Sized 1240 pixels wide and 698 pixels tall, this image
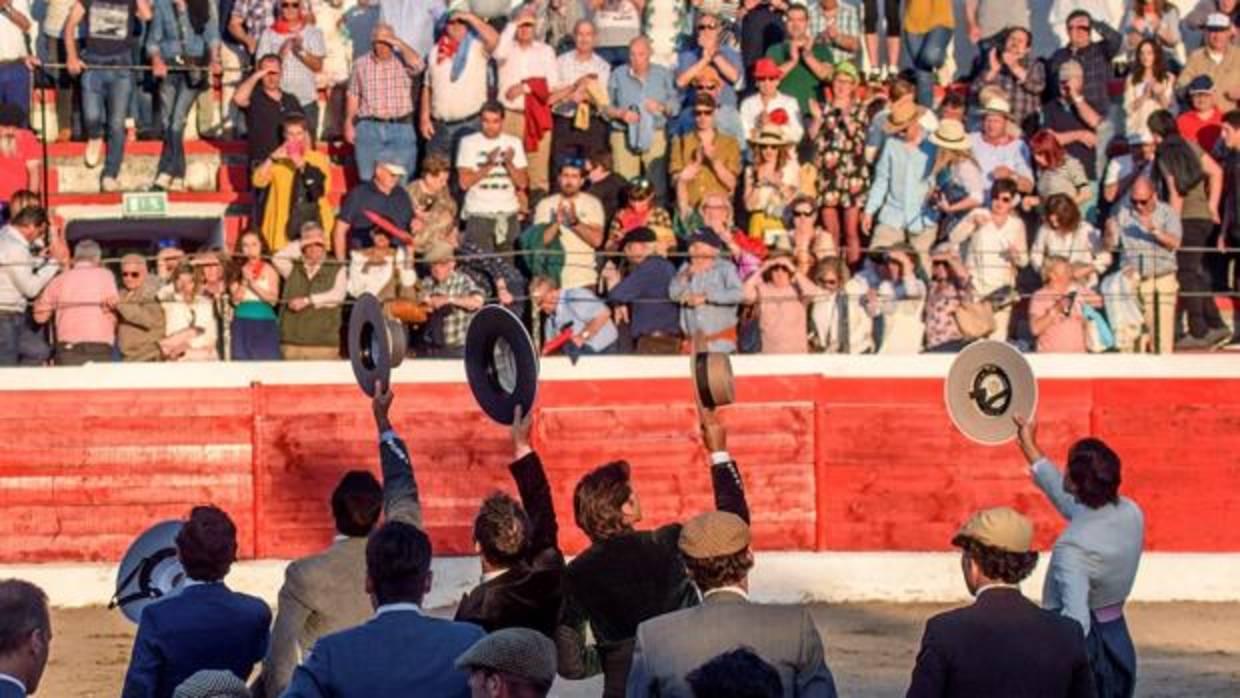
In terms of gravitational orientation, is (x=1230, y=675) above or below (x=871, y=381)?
below

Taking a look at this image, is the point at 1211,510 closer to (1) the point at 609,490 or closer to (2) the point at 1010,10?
(2) the point at 1010,10

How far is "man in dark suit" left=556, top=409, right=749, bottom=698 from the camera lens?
852 cm

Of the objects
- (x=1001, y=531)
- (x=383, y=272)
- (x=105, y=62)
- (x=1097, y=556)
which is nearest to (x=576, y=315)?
(x=383, y=272)

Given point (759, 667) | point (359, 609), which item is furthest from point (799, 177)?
point (759, 667)

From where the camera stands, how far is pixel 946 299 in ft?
61.5

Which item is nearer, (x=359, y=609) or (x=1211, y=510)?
(x=359, y=609)

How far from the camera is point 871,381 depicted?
19.0 meters

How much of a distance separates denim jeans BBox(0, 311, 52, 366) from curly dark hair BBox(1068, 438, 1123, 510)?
10706 mm

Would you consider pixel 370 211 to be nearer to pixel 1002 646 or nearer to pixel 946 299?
pixel 946 299

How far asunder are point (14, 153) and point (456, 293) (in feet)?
13.4

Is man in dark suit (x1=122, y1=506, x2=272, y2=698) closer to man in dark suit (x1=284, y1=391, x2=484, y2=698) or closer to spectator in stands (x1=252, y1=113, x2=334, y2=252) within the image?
man in dark suit (x1=284, y1=391, x2=484, y2=698)

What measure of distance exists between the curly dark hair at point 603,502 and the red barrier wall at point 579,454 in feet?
33.6

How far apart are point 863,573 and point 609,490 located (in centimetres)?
1030

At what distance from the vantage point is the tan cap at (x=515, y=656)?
6.28 m
